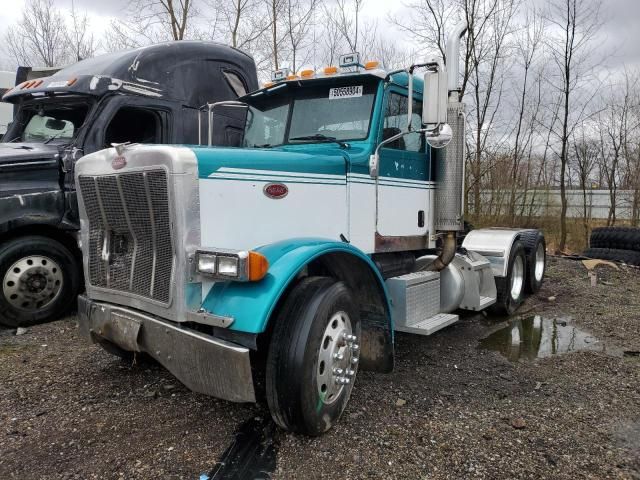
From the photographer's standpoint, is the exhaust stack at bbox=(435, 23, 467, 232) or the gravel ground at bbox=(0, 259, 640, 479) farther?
the exhaust stack at bbox=(435, 23, 467, 232)

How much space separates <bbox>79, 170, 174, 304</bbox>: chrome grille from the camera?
306cm

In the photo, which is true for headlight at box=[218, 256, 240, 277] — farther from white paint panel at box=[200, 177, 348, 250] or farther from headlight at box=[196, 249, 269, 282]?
white paint panel at box=[200, 177, 348, 250]

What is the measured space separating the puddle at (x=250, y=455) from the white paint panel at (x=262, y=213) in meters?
1.21

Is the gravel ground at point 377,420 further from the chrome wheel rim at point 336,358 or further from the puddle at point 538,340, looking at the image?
the chrome wheel rim at point 336,358

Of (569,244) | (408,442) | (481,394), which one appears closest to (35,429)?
(408,442)

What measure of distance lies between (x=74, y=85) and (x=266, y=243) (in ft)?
13.9

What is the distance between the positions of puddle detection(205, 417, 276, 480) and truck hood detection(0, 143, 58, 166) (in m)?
4.12

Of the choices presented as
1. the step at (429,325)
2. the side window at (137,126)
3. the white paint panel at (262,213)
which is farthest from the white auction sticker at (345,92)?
the side window at (137,126)

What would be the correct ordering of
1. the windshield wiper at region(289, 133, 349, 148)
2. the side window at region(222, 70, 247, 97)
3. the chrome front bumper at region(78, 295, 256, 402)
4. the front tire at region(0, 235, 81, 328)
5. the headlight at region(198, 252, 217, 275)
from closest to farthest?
the chrome front bumper at region(78, 295, 256, 402) < the headlight at region(198, 252, 217, 275) < the windshield wiper at region(289, 133, 349, 148) < the front tire at region(0, 235, 81, 328) < the side window at region(222, 70, 247, 97)

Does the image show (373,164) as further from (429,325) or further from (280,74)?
(429,325)

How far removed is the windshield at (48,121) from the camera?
631 cm

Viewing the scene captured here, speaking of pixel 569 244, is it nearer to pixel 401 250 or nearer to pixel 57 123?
pixel 401 250

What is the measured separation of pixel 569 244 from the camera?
16500 mm

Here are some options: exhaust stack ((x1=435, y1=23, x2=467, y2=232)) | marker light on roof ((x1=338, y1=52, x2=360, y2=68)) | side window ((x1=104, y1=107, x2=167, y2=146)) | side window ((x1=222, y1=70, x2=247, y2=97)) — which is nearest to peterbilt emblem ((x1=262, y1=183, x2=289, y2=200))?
marker light on roof ((x1=338, y1=52, x2=360, y2=68))
